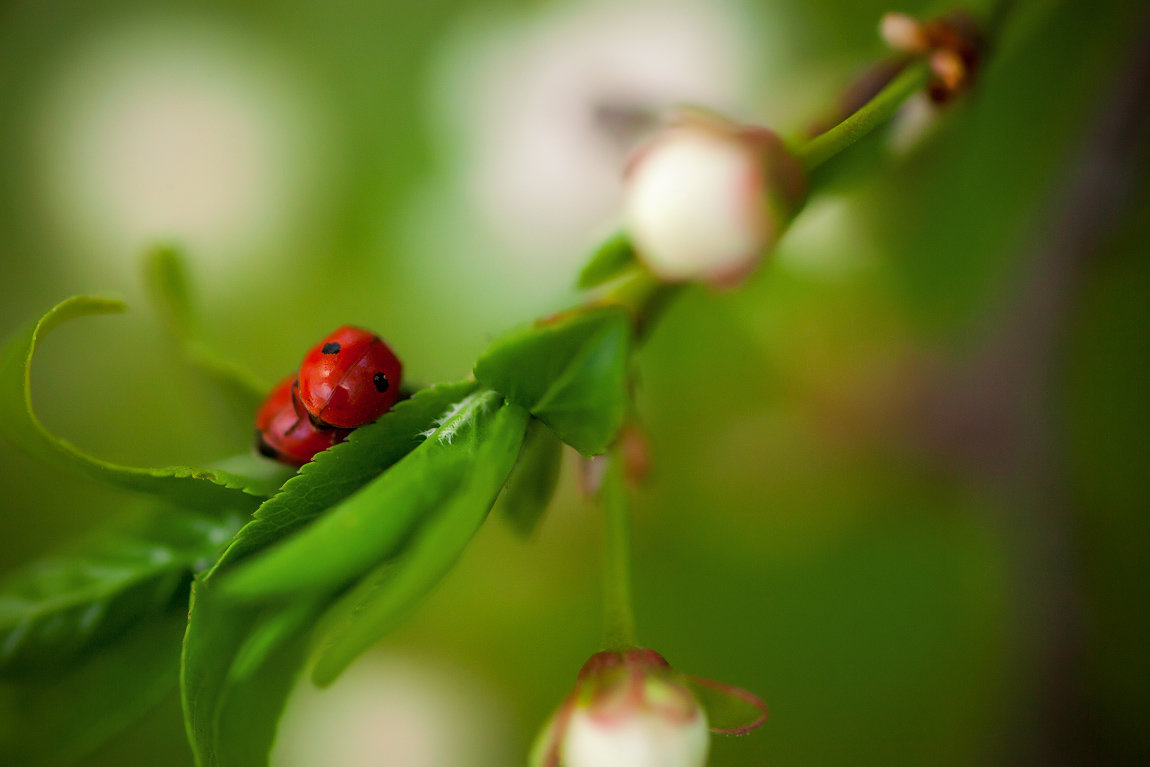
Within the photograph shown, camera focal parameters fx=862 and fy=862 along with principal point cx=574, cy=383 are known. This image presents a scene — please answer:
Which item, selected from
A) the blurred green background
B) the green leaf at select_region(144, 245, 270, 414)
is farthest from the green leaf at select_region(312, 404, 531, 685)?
the blurred green background

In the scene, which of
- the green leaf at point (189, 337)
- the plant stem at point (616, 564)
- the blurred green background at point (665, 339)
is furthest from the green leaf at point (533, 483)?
the blurred green background at point (665, 339)

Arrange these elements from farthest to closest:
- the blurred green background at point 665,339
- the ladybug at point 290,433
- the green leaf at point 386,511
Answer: the blurred green background at point 665,339 < the ladybug at point 290,433 < the green leaf at point 386,511

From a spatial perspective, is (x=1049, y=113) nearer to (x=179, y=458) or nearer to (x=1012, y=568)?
(x=1012, y=568)

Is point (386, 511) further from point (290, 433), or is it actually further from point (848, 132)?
point (848, 132)

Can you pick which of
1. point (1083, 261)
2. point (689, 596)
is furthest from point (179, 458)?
point (1083, 261)

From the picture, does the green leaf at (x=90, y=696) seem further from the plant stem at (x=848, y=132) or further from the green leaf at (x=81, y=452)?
the plant stem at (x=848, y=132)

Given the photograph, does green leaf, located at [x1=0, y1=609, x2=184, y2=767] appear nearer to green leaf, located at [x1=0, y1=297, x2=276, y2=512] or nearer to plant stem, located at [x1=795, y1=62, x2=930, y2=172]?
green leaf, located at [x1=0, y1=297, x2=276, y2=512]

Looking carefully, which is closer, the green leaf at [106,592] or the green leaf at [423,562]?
the green leaf at [423,562]
